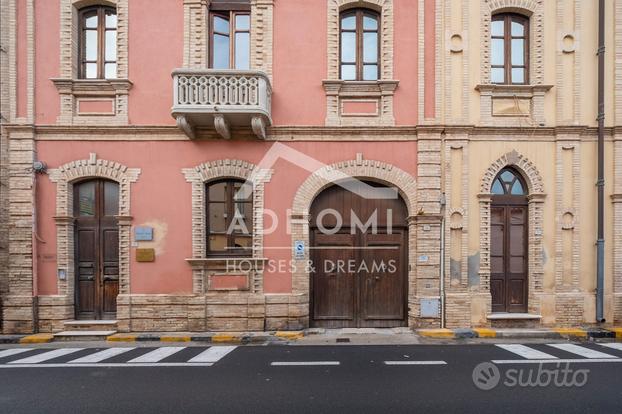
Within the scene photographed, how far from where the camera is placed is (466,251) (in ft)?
29.5

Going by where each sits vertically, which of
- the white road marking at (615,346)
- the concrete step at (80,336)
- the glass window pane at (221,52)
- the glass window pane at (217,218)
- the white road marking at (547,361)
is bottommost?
the concrete step at (80,336)

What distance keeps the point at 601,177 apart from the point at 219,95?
913 cm

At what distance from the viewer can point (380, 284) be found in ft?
30.6

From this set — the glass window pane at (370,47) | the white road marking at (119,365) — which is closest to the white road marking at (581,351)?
the white road marking at (119,365)

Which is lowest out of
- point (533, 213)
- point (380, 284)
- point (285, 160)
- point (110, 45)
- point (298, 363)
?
point (298, 363)

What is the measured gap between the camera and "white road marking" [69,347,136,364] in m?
6.71

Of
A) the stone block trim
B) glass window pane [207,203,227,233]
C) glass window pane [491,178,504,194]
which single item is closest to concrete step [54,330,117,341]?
the stone block trim

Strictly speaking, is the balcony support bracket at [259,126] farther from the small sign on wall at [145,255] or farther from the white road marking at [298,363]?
the white road marking at [298,363]

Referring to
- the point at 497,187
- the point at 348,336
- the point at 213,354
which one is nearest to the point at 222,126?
the point at 213,354

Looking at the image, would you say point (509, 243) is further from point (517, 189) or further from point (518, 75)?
point (518, 75)

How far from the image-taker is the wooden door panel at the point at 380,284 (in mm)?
9297

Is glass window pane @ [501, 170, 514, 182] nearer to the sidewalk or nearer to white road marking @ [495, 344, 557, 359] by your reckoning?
the sidewalk

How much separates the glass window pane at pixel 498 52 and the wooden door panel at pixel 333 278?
565cm

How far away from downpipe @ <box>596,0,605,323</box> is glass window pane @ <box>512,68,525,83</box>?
1.69 m
